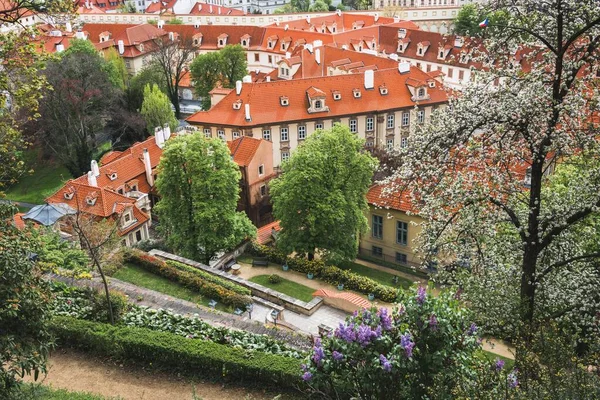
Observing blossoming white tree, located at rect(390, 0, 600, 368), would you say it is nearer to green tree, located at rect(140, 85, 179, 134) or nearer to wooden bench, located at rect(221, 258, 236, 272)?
wooden bench, located at rect(221, 258, 236, 272)

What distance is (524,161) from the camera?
13.1 metres

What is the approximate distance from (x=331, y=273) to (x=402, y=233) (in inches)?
225

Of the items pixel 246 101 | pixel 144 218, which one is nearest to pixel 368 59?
pixel 246 101

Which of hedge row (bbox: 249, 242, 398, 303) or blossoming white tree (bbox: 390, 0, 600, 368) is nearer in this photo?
blossoming white tree (bbox: 390, 0, 600, 368)

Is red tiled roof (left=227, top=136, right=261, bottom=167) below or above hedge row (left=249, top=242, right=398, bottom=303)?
above

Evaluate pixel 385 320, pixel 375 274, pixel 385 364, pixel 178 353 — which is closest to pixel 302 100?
pixel 375 274

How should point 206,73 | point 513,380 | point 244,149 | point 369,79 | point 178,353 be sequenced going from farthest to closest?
point 206,73
point 369,79
point 244,149
point 178,353
point 513,380

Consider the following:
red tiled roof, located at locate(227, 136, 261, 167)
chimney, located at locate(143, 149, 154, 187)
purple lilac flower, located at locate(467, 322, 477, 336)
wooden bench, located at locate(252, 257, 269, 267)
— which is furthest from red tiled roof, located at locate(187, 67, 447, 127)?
purple lilac flower, located at locate(467, 322, 477, 336)

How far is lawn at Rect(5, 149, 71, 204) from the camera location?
1812 inches

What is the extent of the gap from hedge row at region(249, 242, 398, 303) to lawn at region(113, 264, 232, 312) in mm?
7170

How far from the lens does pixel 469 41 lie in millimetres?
13227

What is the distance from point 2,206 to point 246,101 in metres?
36.1

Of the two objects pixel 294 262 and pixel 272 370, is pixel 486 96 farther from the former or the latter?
pixel 294 262

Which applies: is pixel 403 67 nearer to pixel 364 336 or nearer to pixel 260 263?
pixel 260 263
